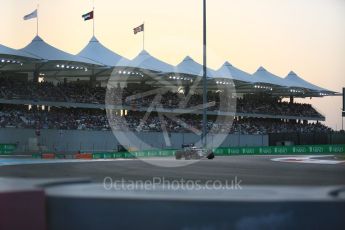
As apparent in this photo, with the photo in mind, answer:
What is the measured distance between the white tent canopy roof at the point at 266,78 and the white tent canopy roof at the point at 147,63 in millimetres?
17197

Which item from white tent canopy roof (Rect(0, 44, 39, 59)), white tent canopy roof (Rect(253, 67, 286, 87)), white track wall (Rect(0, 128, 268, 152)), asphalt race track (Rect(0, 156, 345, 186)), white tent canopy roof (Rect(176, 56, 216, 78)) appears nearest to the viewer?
asphalt race track (Rect(0, 156, 345, 186))

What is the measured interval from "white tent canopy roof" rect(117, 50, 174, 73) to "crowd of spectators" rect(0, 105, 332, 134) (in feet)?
22.9

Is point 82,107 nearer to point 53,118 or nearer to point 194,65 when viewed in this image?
point 53,118

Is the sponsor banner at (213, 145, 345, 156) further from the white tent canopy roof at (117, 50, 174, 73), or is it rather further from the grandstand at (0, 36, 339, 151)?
the white tent canopy roof at (117, 50, 174, 73)

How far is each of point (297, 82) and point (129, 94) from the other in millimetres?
37001

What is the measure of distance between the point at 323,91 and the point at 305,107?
14.3 ft

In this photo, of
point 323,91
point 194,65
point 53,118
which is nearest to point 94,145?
point 53,118

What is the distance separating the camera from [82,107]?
61250 millimetres

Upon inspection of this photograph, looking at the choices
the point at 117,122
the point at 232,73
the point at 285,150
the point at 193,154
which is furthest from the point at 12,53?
the point at 232,73

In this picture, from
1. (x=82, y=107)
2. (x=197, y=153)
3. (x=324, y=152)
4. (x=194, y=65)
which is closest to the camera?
(x=197, y=153)

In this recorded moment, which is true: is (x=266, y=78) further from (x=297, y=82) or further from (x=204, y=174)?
(x=204, y=174)

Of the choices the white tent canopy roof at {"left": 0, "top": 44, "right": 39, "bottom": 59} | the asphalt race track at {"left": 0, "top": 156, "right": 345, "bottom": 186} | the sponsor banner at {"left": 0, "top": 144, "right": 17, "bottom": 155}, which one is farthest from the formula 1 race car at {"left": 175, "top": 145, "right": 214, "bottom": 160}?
the white tent canopy roof at {"left": 0, "top": 44, "right": 39, "bottom": 59}

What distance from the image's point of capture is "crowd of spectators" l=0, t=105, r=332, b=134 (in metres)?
50.5

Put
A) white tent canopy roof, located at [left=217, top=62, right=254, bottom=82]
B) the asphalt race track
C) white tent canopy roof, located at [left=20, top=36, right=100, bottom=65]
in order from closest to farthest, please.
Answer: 1. the asphalt race track
2. white tent canopy roof, located at [left=20, top=36, right=100, bottom=65]
3. white tent canopy roof, located at [left=217, top=62, right=254, bottom=82]
